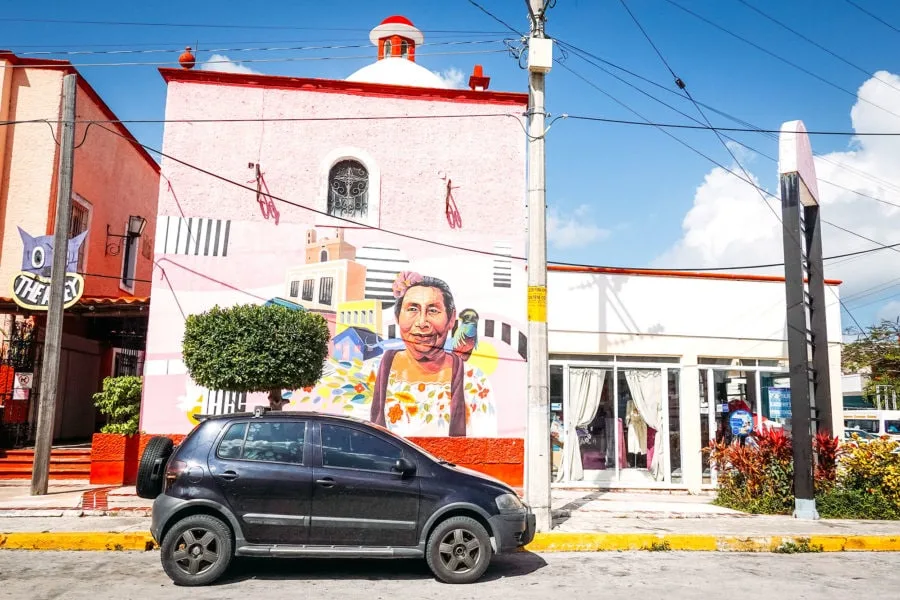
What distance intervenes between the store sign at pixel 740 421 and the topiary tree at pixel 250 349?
843cm

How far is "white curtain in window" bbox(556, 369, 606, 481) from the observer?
42.9ft

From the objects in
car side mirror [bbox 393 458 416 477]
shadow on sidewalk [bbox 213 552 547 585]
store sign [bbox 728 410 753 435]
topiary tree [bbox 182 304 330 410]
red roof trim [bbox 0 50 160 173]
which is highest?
red roof trim [bbox 0 50 160 173]

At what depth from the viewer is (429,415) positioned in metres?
12.7

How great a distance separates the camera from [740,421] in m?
13.5

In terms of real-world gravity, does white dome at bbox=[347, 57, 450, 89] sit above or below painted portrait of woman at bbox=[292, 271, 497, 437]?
above

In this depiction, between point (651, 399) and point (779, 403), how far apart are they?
2.44 metres

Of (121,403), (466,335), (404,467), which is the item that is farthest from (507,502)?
(121,403)

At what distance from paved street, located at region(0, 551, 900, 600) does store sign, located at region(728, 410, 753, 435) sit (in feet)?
18.2

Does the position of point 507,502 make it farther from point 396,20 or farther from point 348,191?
point 396,20

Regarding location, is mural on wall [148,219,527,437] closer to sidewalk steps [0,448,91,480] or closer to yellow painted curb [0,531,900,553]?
sidewalk steps [0,448,91,480]

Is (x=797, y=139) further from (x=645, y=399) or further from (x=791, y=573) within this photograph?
(x=791, y=573)

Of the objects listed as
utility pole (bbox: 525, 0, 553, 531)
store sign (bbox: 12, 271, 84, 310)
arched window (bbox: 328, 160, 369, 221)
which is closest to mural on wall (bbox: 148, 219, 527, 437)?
arched window (bbox: 328, 160, 369, 221)

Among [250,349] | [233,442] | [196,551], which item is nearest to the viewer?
[196,551]

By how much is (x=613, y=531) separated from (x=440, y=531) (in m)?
3.19
